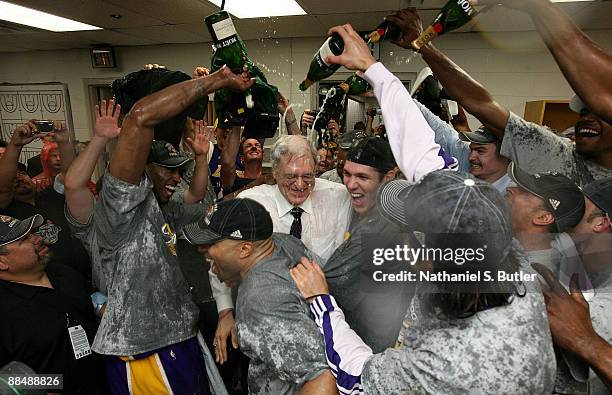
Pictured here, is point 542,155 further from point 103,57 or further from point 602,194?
point 103,57

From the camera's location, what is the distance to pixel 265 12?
315 centimetres

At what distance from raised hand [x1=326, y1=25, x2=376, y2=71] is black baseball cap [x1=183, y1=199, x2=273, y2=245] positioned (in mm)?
447

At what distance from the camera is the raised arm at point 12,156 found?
1657 mm

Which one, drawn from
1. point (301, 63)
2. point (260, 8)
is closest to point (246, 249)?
point (260, 8)

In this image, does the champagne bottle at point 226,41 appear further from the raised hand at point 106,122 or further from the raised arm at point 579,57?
the raised arm at point 579,57

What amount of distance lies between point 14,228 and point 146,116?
79 centimetres

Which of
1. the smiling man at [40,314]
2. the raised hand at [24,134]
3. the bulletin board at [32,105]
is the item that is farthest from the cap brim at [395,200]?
the bulletin board at [32,105]

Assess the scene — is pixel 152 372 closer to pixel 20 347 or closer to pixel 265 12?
pixel 20 347

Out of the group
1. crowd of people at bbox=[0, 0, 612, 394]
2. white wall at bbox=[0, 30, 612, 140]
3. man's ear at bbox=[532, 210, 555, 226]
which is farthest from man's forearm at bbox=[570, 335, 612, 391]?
white wall at bbox=[0, 30, 612, 140]

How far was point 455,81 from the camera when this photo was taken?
1180mm

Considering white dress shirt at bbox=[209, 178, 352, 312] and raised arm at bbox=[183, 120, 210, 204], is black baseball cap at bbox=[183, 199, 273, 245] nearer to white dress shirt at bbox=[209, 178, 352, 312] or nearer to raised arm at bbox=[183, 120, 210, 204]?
white dress shirt at bbox=[209, 178, 352, 312]

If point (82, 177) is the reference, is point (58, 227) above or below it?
below

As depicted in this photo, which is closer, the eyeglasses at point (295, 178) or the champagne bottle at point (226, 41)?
the champagne bottle at point (226, 41)

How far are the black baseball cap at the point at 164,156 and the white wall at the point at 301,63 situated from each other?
3.16 m
